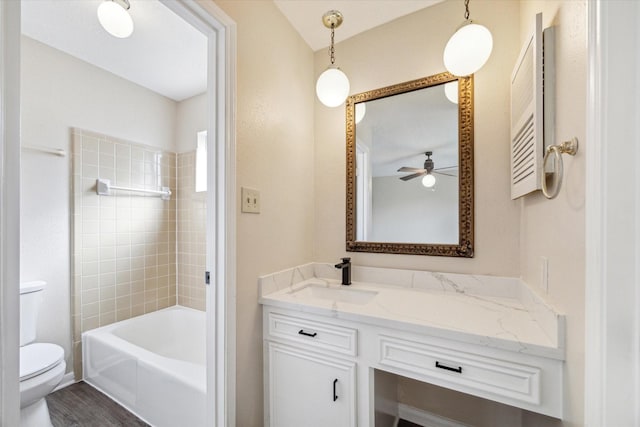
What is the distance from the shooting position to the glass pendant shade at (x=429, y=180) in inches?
58.7

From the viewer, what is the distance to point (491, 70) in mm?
1376

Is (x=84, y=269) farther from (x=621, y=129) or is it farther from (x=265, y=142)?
(x=621, y=129)

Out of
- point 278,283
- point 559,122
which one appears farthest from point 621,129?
point 278,283

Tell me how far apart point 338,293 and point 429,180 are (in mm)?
822

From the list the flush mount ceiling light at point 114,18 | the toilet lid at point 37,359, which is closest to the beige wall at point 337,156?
the flush mount ceiling light at point 114,18

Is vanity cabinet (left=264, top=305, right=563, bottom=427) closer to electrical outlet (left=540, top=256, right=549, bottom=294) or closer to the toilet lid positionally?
electrical outlet (left=540, top=256, right=549, bottom=294)

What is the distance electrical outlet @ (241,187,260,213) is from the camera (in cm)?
127

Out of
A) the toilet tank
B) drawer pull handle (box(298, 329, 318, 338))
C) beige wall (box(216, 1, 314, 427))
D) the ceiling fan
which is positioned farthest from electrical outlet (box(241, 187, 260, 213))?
the toilet tank

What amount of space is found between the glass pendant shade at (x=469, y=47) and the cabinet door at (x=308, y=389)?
137 cm

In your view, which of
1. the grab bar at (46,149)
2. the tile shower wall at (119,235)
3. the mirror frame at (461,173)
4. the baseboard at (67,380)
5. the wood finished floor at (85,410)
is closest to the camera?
the mirror frame at (461,173)

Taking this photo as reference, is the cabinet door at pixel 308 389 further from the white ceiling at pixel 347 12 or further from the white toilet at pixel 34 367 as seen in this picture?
the white ceiling at pixel 347 12

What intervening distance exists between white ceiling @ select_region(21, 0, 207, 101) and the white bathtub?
2068mm

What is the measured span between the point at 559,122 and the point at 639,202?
390 millimetres

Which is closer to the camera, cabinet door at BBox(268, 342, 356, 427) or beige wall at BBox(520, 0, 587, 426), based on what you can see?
beige wall at BBox(520, 0, 587, 426)
